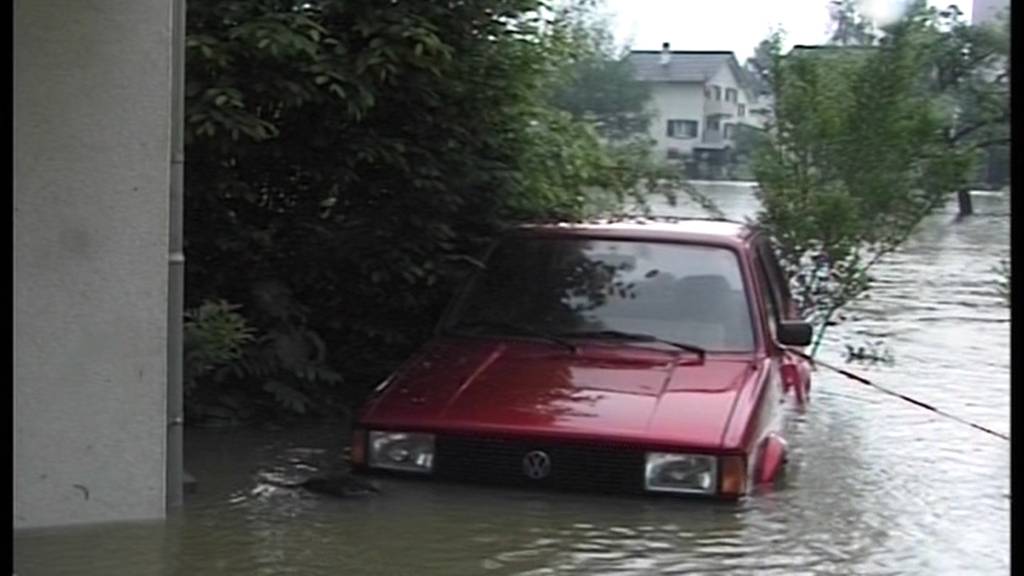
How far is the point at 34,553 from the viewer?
6.64 metres

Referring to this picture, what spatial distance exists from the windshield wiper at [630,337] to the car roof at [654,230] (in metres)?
0.75

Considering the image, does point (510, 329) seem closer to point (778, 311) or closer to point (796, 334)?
point (796, 334)

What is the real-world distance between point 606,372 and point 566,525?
3.12 feet

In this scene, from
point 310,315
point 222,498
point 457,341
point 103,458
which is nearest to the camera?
point 103,458

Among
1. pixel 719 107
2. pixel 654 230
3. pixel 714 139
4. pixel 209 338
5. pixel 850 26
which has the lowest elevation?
pixel 209 338

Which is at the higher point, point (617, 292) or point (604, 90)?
point (604, 90)

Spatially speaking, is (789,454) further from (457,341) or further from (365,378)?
(365,378)

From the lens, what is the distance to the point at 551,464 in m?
7.36

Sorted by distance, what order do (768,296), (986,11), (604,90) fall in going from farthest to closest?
(604,90)
(986,11)
(768,296)

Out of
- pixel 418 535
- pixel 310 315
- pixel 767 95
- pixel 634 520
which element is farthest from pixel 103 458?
pixel 767 95

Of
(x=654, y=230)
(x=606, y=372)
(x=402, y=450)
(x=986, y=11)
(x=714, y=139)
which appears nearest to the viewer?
(x=402, y=450)

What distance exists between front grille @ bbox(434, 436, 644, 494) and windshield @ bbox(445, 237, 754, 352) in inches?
45.7

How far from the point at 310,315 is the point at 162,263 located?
A: 322 cm

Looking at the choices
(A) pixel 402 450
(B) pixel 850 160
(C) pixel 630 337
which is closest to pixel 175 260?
(A) pixel 402 450
